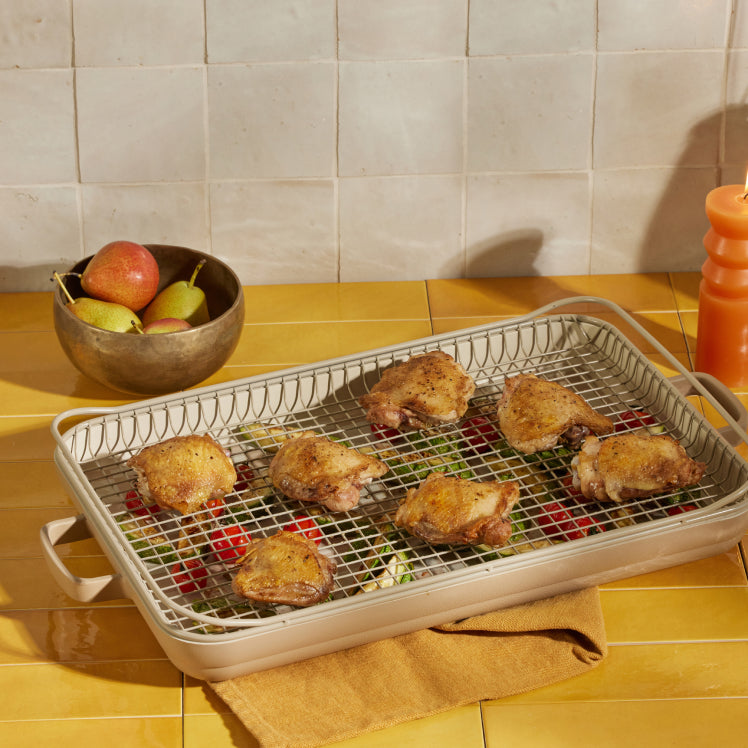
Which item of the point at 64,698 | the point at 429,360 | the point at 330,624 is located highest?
the point at 429,360

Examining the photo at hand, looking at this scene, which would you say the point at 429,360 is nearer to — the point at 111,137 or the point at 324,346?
the point at 324,346

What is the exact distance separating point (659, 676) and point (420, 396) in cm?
49

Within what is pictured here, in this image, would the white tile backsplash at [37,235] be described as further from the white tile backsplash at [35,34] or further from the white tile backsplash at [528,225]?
the white tile backsplash at [528,225]

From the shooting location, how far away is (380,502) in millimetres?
1427

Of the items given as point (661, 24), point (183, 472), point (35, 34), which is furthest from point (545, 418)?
point (35, 34)

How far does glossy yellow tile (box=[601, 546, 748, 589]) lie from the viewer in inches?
55.2

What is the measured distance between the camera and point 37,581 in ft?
4.62

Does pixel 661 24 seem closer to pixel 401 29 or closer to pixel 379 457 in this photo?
pixel 401 29

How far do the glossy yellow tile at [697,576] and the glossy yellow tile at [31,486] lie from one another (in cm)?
78

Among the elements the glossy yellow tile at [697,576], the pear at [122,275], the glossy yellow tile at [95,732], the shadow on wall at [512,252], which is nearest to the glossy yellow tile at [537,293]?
the shadow on wall at [512,252]

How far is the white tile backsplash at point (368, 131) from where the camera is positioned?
182 cm

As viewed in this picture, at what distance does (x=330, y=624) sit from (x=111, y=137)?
3.43ft

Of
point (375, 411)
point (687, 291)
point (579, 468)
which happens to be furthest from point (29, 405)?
point (687, 291)

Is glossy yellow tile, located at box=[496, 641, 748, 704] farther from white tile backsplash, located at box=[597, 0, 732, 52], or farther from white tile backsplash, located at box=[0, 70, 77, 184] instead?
white tile backsplash, located at box=[0, 70, 77, 184]
